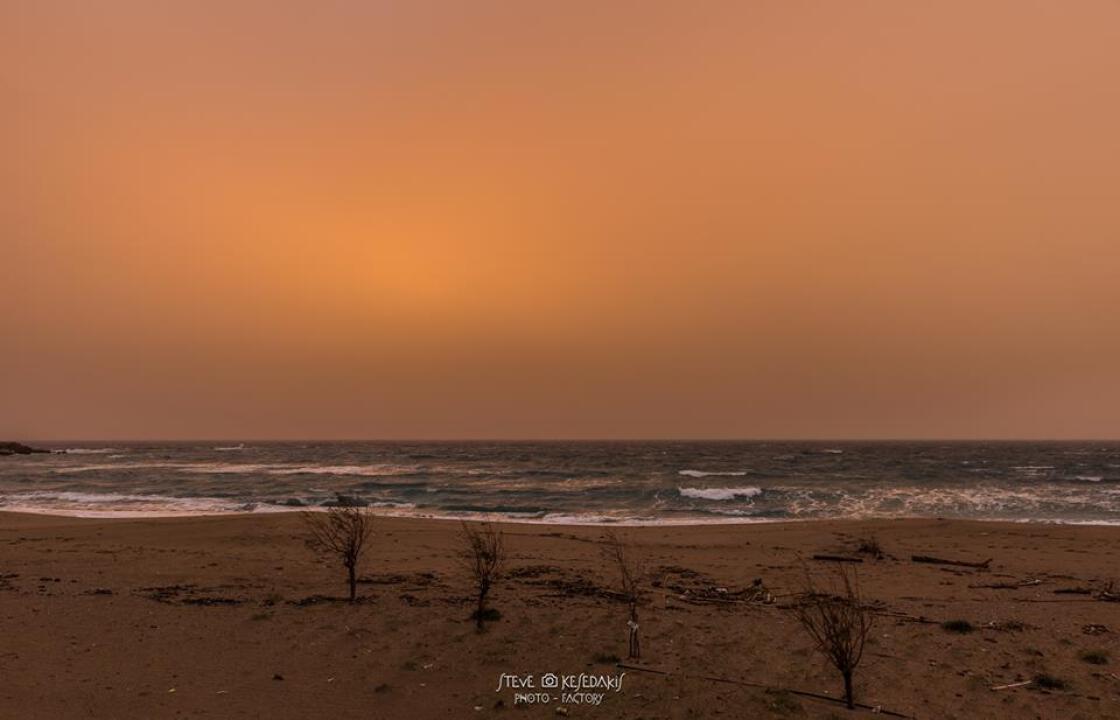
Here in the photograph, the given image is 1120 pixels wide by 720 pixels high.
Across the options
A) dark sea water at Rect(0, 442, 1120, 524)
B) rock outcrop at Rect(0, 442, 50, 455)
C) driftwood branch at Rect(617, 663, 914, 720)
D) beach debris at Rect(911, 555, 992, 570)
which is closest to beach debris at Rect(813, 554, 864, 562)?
beach debris at Rect(911, 555, 992, 570)

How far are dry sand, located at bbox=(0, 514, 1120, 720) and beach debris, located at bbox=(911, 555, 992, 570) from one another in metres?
0.28

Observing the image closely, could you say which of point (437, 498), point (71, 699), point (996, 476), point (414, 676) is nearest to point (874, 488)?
point (996, 476)

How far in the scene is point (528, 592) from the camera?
11.7 m

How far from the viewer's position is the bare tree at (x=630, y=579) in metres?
8.18

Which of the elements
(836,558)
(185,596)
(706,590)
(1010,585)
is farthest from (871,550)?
(185,596)

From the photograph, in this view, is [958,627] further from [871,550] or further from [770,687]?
[871,550]

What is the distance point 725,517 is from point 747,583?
705 inches

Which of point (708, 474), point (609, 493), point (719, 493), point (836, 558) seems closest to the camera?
point (836, 558)

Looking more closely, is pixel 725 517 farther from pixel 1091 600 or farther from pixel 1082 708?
pixel 1082 708

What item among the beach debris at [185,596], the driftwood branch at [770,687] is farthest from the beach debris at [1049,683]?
the beach debris at [185,596]

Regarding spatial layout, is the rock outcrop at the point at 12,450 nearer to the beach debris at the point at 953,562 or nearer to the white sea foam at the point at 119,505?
the white sea foam at the point at 119,505

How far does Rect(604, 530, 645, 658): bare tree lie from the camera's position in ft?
26.8

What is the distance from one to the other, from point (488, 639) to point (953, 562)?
1305 centimetres

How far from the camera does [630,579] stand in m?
8.83
